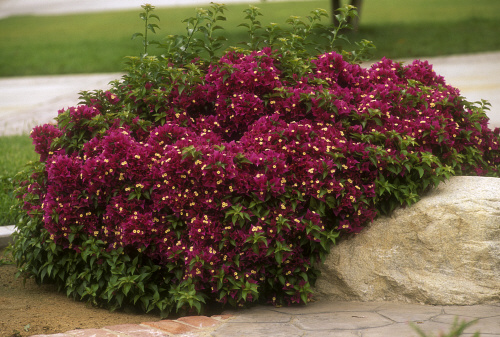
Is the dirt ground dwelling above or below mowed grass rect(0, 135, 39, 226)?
below

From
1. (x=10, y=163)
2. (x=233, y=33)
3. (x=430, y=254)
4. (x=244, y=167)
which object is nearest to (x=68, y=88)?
(x=10, y=163)

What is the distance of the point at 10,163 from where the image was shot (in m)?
7.51

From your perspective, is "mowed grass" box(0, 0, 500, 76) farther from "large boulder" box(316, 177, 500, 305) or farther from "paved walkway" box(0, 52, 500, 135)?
"large boulder" box(316, 177, 500, 305)

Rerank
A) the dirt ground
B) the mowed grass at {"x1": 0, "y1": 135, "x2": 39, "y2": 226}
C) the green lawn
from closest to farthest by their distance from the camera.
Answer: the dirt ground
the mowed grass at {"x1": 0, "y1": 135, "x2": 39, "y2": 226}
the green lawn

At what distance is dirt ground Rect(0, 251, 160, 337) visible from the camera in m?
3.84

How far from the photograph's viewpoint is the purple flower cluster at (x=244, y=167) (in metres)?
4.00

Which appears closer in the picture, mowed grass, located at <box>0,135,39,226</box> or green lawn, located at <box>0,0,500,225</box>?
mowed grass, located at <box>0,135,39,226</box>

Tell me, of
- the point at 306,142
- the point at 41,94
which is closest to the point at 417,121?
the point at 306,142

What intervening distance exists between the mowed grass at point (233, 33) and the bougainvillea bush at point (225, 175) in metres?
11.3

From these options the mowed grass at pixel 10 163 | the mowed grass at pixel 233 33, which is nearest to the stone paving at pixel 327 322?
the mowed grass at pixel 10 163

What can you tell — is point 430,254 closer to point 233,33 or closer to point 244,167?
point 244,167

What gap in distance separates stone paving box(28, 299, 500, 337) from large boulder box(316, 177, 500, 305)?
96 mm

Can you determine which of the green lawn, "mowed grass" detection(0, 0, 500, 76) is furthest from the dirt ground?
"mowed grass" detection(0, 0, 500, 76)

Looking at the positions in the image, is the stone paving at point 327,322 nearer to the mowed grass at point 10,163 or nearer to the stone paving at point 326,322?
the stone paving at point 326,322
